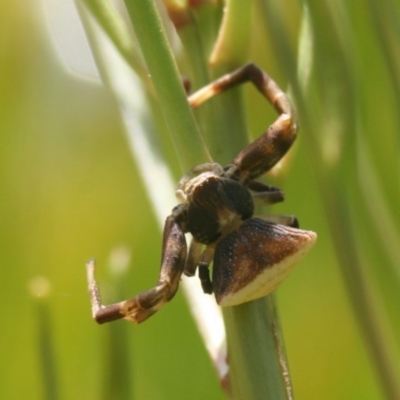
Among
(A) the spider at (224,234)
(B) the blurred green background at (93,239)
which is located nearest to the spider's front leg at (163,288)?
(A) the spider at (224,234)

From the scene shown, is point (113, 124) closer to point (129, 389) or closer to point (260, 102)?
point (260, 102)

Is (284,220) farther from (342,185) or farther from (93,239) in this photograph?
(93,239)

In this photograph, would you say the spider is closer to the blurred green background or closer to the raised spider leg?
the raised spider leg

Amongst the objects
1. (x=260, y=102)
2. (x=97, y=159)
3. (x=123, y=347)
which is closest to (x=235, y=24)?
(x=123, y=347)

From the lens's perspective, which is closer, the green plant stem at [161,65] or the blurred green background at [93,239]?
the green plant stem at [161,65]

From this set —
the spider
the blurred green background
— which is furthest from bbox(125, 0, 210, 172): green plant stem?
the blurred green background

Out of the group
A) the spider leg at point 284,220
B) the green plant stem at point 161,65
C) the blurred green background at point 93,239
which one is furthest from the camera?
the blurred green background at point 93,239

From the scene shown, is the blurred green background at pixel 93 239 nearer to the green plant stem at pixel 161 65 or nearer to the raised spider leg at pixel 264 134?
the raised spider leg at pixel 264 134
